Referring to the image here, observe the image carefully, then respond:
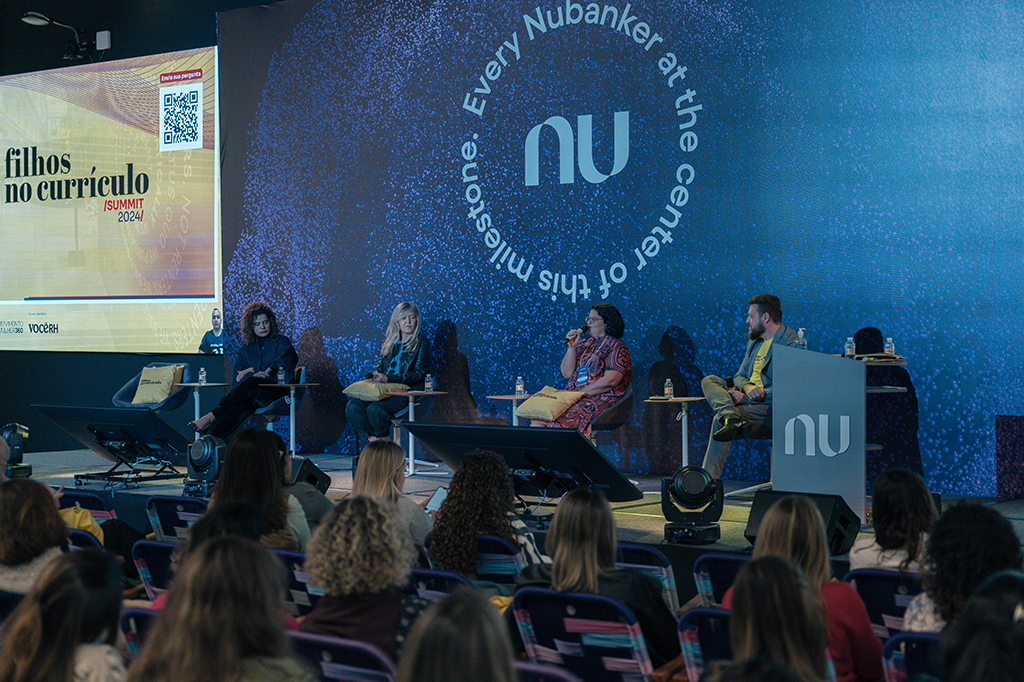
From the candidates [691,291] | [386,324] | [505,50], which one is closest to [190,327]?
[386,324]

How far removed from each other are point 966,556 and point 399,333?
20.5 feet

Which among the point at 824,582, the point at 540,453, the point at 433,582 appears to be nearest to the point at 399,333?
the point at 540,453

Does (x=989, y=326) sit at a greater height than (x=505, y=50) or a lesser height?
lesser

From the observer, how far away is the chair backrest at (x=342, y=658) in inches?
77.7

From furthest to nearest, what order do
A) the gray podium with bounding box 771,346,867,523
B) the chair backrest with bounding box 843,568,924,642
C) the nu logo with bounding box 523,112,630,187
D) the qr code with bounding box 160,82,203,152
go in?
the qr code with bounding box 160,82,203,152
the nu logo with bounding box 523,112,630,187
the gray podium with bounding box 771,346,867,523
the chair backrest with bounding box 843,568,924,642

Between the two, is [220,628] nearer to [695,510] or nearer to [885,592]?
[885,592]

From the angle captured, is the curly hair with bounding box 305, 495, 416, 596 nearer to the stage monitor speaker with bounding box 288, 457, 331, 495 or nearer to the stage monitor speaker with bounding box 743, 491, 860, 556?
the stage monitor speaker with bounding box 743, 491, 860, 556

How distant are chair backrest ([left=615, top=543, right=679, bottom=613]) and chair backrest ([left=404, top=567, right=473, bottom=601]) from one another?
0.73 metres

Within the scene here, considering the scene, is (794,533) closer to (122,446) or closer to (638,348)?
(638,348)

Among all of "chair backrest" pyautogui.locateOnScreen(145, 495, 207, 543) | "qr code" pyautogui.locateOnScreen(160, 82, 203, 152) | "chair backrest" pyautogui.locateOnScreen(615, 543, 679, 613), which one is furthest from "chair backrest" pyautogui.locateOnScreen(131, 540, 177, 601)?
"qr code" pyautogui.locateOnScreen(160, 82, 203, 152)

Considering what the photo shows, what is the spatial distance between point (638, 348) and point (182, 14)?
6.12 meters

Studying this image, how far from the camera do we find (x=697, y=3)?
7.31 metres

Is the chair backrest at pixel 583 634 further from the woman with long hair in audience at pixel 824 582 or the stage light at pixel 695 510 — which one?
the stage light at pixel 695 510

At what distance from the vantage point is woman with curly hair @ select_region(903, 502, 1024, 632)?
88.0 inches
